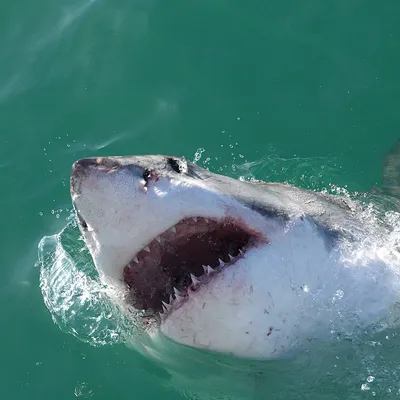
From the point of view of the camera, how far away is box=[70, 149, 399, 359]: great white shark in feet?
8.92

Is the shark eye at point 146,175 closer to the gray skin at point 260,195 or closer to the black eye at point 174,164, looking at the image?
the gray skin at point 260,195

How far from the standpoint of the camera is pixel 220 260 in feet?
8.93

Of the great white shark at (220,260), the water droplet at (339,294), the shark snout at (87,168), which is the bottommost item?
the water droplet at (339,294)

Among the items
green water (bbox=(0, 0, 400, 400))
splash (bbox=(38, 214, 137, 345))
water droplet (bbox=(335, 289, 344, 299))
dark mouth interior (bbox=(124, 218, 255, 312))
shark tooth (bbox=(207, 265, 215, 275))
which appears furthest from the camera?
green water (bbox=(0, 0, 400, 400))

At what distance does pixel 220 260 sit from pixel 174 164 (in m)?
0.47

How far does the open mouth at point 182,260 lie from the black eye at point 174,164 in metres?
0.23

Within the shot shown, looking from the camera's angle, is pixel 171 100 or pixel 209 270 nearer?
pixel 209 270

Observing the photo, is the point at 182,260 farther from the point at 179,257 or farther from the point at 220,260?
the point at 220,260

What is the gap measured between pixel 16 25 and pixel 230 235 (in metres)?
4.65

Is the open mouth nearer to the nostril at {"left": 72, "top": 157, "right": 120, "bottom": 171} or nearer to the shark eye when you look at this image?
the shark eye

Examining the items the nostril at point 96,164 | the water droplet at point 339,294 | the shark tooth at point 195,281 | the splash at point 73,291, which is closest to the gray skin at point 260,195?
the nostril at point 96,164

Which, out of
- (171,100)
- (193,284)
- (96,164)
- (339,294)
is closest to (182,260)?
(193,284)

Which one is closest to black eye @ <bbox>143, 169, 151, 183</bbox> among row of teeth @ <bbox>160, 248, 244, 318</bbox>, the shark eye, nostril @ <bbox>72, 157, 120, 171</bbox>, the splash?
the shark eye

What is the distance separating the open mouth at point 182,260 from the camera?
2789 mm
